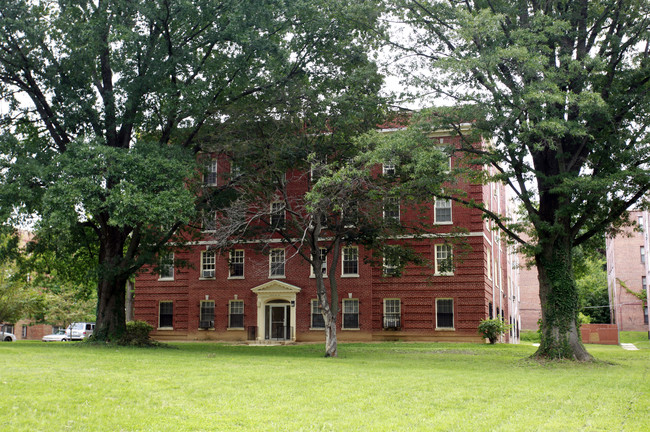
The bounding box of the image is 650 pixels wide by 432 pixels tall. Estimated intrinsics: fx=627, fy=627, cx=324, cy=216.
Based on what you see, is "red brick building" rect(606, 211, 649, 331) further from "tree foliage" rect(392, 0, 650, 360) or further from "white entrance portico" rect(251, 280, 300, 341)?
"tree foliage" rect(392, 0, 650, 360)

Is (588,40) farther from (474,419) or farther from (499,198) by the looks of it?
(499,198)

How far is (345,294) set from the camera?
3822cm

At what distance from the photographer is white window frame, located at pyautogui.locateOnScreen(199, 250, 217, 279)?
1634 inches

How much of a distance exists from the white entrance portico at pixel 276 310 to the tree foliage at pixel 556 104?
19.3m

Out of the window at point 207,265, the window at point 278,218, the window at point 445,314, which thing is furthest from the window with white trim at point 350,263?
the window at point 207,265

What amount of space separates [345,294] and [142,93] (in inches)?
761

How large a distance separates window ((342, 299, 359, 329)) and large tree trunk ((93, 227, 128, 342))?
15.3 m

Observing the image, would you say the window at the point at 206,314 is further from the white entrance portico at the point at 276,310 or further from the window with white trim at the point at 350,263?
the window with white trim at the point at 350,263

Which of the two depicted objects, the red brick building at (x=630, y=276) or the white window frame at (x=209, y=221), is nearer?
the white window frame at (x=209, y=221)

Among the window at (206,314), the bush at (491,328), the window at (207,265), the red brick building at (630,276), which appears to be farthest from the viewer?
the red brick building at (630,276)

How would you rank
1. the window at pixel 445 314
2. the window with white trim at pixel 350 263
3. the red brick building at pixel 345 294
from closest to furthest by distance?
the red brick building at pixel 345 294 → the window at pixel 445 314 → the window with white trim at pixel 350 263

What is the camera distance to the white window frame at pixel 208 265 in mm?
41500

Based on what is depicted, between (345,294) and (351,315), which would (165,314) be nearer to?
(345,294)

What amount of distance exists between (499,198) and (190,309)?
23.9m
